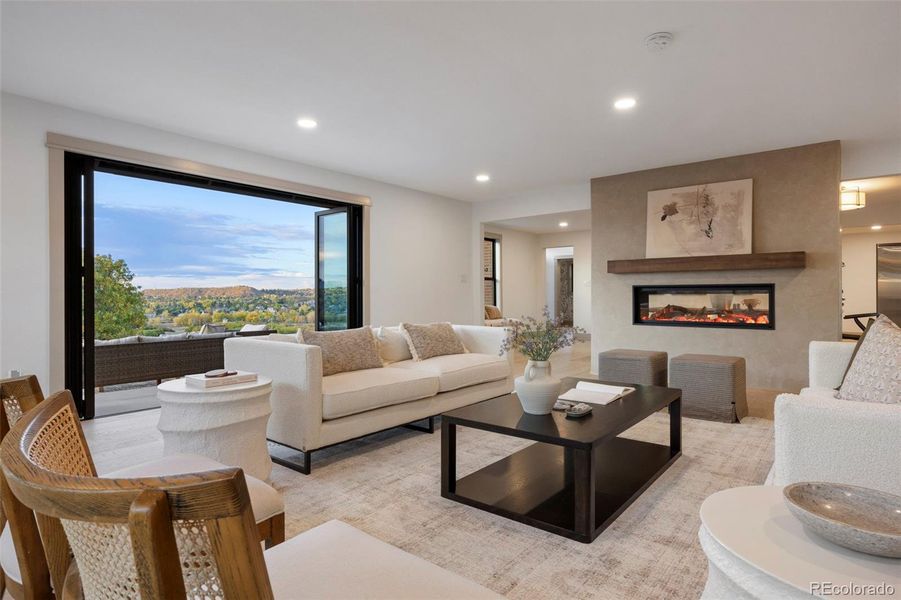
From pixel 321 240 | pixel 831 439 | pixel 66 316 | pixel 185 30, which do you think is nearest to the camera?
pixel 831 439

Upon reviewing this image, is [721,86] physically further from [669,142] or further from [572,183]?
[572,183]

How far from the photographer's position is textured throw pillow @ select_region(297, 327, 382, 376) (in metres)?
3.35

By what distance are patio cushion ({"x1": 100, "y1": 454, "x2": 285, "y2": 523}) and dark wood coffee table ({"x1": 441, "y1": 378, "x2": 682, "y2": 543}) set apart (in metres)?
1.05

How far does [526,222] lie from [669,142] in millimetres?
3804

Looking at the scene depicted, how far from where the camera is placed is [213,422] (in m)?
2.38

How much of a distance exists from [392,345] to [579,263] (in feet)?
22.8

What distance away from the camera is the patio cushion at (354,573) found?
925 mm

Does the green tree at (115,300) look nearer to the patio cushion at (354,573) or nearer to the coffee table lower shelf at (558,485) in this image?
the coffee table lower shelf at (558,485)

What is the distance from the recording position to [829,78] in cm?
327

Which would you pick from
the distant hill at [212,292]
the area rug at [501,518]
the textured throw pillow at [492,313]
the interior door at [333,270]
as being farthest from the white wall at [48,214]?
the textured throw pillow at [492,313]

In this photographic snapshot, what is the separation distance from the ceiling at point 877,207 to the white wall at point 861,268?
365 mm

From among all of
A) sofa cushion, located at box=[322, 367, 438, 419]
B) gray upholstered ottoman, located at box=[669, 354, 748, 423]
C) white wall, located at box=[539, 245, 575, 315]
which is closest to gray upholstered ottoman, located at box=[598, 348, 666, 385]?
gray upholstered ottoman, located at box=[669, 354, 748, 423]

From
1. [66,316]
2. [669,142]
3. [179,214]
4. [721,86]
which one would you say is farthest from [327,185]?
[721,86]

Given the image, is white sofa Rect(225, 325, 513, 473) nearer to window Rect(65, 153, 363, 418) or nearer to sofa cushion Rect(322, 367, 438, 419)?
sofa cushion Rect(322, 367, 438, 419)
